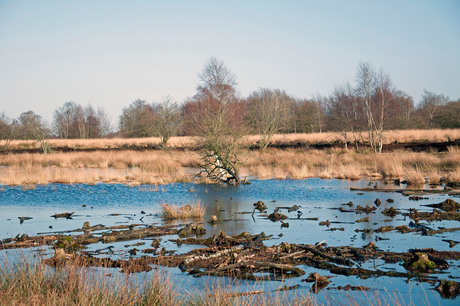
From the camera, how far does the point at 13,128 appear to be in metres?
51.7

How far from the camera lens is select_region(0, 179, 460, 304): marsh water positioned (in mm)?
6992

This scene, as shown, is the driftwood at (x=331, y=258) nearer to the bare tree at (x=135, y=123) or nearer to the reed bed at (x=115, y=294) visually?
the reed bed at (x=115, y=294)

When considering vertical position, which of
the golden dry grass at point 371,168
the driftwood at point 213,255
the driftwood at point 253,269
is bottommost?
the driftwood at point 253,269

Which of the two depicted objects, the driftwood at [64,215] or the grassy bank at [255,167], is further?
the grassy bank at [255,167]

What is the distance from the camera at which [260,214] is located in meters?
13.6

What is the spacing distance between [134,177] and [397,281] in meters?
19.0

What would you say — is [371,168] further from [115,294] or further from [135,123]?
[135,123]

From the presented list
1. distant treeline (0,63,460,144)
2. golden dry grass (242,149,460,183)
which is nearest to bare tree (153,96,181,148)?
distant treeline (0,63,460,144)

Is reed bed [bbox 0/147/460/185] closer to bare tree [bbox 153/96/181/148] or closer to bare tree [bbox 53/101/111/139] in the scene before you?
bare tree [bbox 153/96/181/148]

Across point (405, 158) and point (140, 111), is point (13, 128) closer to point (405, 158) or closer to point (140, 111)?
point (140, 111)

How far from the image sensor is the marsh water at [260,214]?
6.99m

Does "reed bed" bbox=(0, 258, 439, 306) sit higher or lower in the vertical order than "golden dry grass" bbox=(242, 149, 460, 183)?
lower

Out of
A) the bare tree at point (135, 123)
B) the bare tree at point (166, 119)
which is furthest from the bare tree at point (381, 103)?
the bare tree at point (135, 123)

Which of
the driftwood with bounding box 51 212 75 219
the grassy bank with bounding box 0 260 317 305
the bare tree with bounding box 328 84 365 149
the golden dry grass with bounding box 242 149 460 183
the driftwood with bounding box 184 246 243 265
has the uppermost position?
the bare tree with bounding box 328 84 365 149
